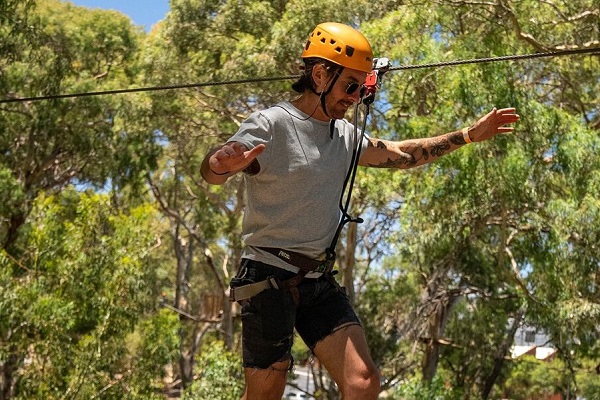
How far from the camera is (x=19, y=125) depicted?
1900 cm

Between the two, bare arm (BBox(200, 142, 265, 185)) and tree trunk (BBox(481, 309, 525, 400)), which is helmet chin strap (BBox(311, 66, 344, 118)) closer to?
bare arm (BBox(200, 142, 265, 185))

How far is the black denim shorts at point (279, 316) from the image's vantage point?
10.8 feet

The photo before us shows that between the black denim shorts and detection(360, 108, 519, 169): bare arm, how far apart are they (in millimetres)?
624

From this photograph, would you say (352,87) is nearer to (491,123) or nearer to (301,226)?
(301,226)

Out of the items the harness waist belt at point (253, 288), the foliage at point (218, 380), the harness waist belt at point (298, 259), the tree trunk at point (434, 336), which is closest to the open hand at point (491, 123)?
the harness waist belt at point (298, 259)

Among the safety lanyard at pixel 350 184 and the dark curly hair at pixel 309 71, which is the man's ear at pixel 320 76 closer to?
the dark curly hair at pixel 309 71

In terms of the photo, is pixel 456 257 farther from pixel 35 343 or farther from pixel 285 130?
pixel 285 130

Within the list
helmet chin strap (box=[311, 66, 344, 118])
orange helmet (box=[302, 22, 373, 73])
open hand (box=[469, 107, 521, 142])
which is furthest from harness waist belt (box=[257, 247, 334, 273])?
open hand (box=[469, 107, 521, 142])

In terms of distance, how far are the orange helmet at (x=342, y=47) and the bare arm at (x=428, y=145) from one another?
466 mm

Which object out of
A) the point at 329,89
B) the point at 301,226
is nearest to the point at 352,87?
the point at 329,89

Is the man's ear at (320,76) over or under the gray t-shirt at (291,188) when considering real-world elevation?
over

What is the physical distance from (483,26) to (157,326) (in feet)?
22.7

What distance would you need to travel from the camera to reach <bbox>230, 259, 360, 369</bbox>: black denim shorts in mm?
3279

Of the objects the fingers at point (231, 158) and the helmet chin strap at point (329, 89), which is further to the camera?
the helmet chin strap at point (329, 89)
